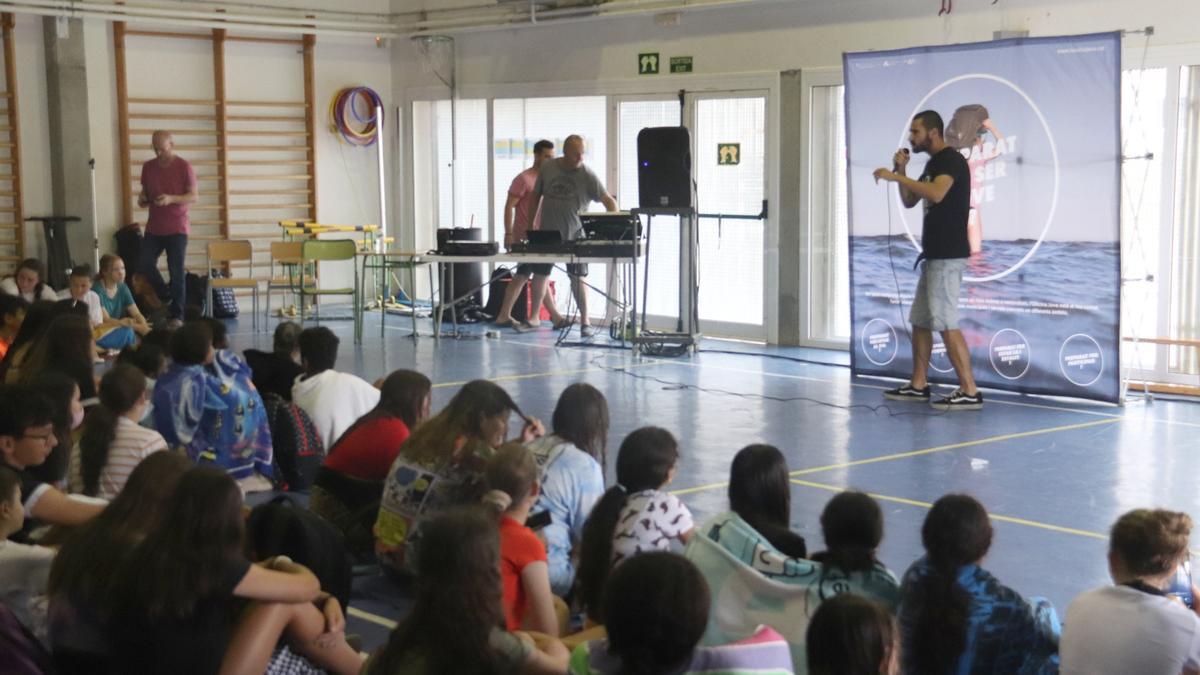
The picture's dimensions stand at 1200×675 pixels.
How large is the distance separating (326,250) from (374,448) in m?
7.96

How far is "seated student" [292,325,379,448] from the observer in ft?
19.1

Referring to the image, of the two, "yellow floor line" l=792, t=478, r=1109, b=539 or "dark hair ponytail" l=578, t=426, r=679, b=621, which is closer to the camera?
"dark hair ponytail" l=578, t=426, r=679, b=621

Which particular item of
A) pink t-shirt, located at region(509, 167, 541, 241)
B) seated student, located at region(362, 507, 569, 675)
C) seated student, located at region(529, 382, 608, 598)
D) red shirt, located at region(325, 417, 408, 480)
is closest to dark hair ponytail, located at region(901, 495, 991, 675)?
seated student, located at region(362, 507, 569, 675)

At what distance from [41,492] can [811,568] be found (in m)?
2.01

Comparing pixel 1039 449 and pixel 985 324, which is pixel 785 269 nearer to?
pixel 985 324

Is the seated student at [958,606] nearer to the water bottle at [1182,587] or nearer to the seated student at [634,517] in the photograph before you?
the water bottle at [1182,587]

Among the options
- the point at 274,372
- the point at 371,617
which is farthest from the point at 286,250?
the point at 371,617

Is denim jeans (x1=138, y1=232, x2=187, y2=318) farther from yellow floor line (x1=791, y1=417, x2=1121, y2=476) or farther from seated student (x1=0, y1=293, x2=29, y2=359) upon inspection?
yellow floor line (x1=791, y1=417, x2=1121, y2=476)

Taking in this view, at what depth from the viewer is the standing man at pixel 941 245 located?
8539 mm

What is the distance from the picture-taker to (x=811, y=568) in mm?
3174

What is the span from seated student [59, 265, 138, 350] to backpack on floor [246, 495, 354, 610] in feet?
16.8

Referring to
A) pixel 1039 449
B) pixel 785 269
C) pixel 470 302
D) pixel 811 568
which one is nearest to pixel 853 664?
pixel 811 568

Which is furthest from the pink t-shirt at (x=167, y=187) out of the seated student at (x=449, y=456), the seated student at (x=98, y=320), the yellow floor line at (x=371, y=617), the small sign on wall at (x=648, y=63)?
the seated student at (x=449, y=456)

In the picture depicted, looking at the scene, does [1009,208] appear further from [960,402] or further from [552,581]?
[552,581]
